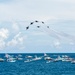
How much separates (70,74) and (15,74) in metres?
27.5

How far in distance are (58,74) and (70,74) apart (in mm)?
5995

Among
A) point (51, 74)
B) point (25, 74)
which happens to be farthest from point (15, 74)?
point (51, 74)

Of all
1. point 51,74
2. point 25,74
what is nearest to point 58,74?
point 51,74

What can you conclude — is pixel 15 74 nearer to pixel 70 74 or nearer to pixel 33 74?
pixel 33 74

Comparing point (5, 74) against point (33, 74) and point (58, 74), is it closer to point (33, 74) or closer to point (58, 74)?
point (33, 74)

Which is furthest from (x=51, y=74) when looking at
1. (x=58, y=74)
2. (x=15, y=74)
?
(x=15, y=74)

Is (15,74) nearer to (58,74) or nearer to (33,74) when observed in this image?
(33,74)

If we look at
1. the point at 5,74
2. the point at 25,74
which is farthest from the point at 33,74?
the point at 5,74

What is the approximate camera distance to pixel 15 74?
178m

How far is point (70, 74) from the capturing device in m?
178

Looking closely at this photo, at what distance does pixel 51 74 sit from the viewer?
179m

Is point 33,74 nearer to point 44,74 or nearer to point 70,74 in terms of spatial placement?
point 44,74

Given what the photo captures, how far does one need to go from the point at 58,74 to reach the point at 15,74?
21.5m

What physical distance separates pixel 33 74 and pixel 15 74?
30.4 feet
